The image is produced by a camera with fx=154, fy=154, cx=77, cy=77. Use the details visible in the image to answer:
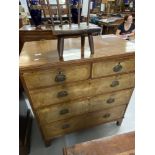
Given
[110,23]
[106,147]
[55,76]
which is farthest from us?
[110,23]

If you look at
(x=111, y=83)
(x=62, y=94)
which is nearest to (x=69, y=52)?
(x=62, y=94)

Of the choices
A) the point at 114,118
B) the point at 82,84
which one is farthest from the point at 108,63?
the point at 114,118

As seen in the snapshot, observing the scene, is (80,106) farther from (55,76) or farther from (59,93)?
(55,76)

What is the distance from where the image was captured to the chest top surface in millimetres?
986

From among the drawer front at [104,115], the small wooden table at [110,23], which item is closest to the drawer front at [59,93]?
the drawer front at [104,115]

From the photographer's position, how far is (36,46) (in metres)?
1.27

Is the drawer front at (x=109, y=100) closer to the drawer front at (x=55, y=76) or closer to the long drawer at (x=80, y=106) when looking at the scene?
the long drawer at (x=80, y=106)

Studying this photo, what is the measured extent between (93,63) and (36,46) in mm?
519

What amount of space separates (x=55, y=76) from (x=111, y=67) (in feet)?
1.42

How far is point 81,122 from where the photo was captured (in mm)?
1512

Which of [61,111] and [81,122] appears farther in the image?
[81,122]

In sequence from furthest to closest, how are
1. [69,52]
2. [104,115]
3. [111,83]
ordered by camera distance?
[104,115] < [111,83] < [69,52]

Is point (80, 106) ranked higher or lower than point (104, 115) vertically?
higher

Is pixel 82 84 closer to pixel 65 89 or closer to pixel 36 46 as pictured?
pixel 65 89
